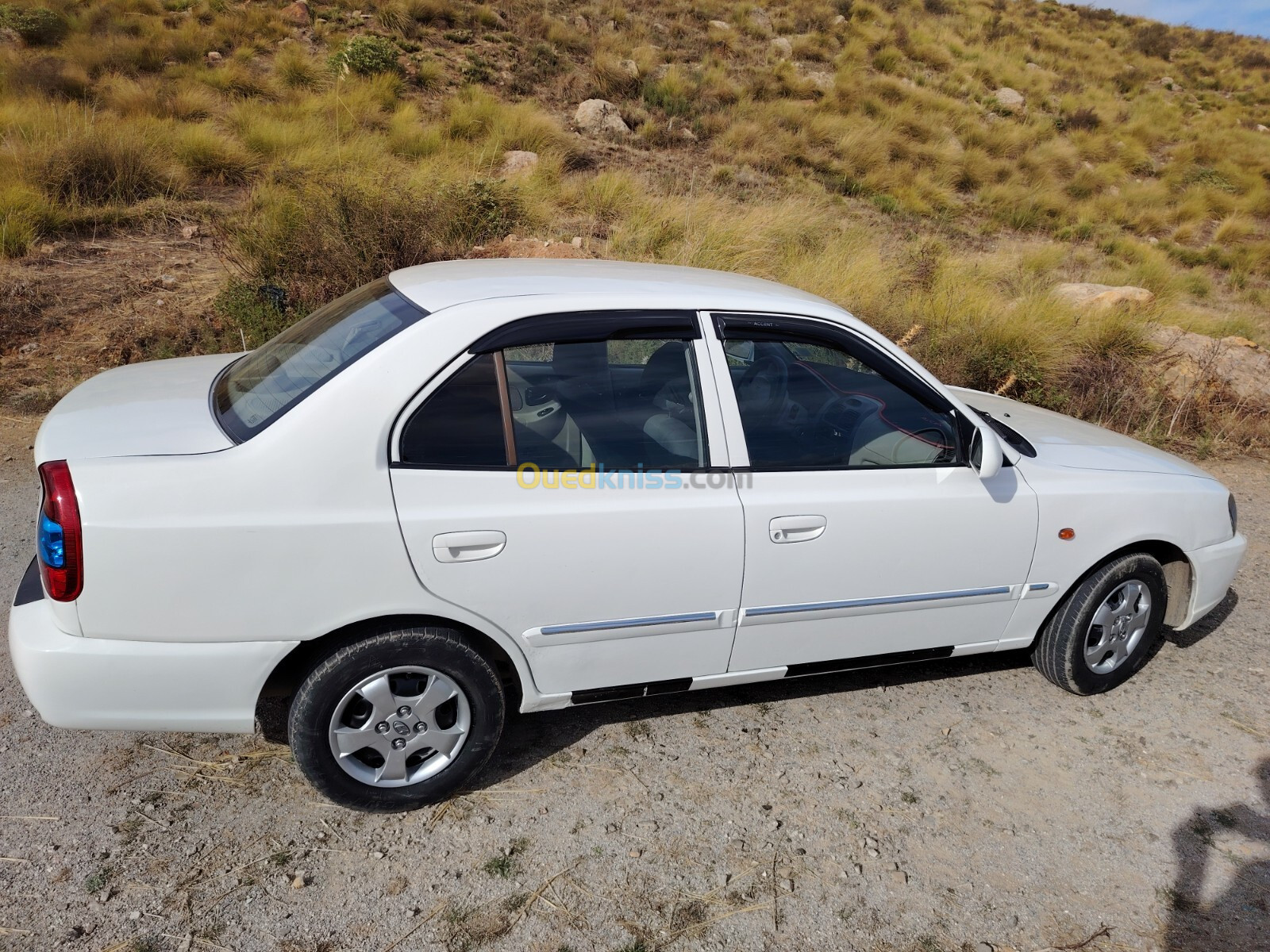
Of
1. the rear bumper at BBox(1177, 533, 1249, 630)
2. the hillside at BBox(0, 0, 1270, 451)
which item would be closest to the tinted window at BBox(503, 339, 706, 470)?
the rear bumper at BBox(1177, 533, 1249, 630)

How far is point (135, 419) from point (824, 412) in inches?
93.7

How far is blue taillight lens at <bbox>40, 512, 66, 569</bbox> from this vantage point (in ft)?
8.21

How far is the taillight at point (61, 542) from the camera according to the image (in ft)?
8.16

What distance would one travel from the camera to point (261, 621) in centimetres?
263

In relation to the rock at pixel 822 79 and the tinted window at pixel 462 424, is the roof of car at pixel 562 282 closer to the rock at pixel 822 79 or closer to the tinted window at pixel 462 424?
the tinted window at pixel 462 424

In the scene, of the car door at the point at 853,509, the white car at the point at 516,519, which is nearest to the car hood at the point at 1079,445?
the white car at the point at 516,519

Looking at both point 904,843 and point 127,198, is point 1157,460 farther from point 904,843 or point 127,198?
point 127,198

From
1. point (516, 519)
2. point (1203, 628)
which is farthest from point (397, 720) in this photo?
point (1203, 628)

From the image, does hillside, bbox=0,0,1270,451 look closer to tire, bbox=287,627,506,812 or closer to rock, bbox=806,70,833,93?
rock, bbox=806,70,833,93

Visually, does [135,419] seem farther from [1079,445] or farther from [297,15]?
[297,15]

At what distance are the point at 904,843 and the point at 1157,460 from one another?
2.19 metres

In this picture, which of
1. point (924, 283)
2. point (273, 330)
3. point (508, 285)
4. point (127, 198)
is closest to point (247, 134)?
point (127, 198)

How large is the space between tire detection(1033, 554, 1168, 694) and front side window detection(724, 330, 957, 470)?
3.27 feet

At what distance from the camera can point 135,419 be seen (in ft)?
9.47
